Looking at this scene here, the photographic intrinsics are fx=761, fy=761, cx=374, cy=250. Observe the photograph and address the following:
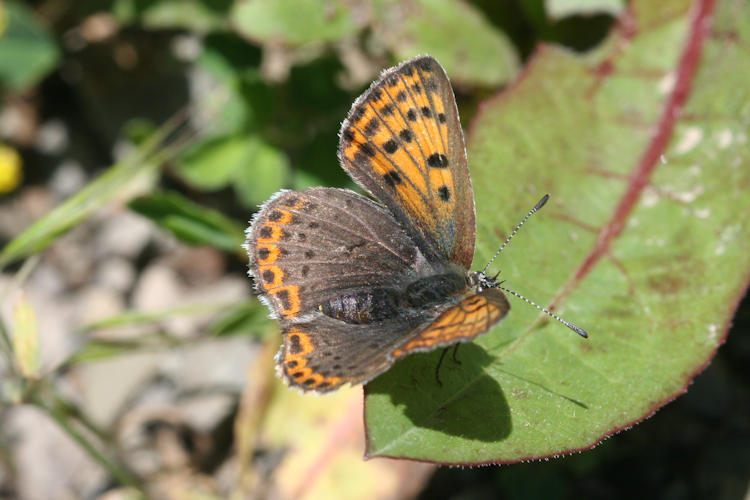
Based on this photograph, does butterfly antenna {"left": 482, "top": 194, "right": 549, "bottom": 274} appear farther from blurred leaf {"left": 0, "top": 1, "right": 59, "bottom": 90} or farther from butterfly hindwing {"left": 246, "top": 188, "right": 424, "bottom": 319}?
blurred leaf {"left": 0, "top": 1, "right": 59, "bottom": 90}

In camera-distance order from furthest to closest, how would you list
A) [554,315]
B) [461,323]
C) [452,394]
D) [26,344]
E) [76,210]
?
1. [76,210]
2. [26,344]
3. [554,315]
4. [452,394]
5. [461,323]

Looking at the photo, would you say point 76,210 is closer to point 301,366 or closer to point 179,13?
point 179,13

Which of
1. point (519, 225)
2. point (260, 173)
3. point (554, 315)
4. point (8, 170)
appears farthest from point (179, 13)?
point (554, 315)

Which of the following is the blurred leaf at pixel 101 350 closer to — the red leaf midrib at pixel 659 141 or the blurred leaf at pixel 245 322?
the blurred leaf at pixel 245 322

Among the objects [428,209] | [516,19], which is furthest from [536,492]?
[516,19]

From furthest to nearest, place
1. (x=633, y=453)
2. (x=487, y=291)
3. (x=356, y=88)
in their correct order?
→ (x=356, y=88) < (x=633, y=453) < (x=487, y=291)

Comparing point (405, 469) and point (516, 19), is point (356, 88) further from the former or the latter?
point (405, 469)

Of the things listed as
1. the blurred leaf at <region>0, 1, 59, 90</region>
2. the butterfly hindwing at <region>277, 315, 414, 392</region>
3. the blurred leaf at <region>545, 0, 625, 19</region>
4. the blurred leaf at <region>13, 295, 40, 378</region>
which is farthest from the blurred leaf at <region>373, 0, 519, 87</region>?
the blurred leaf at <region>0, 1, 59, 90</region>

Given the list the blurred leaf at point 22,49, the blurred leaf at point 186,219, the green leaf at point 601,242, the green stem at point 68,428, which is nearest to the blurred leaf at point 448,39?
the green leaf at point 601,242
